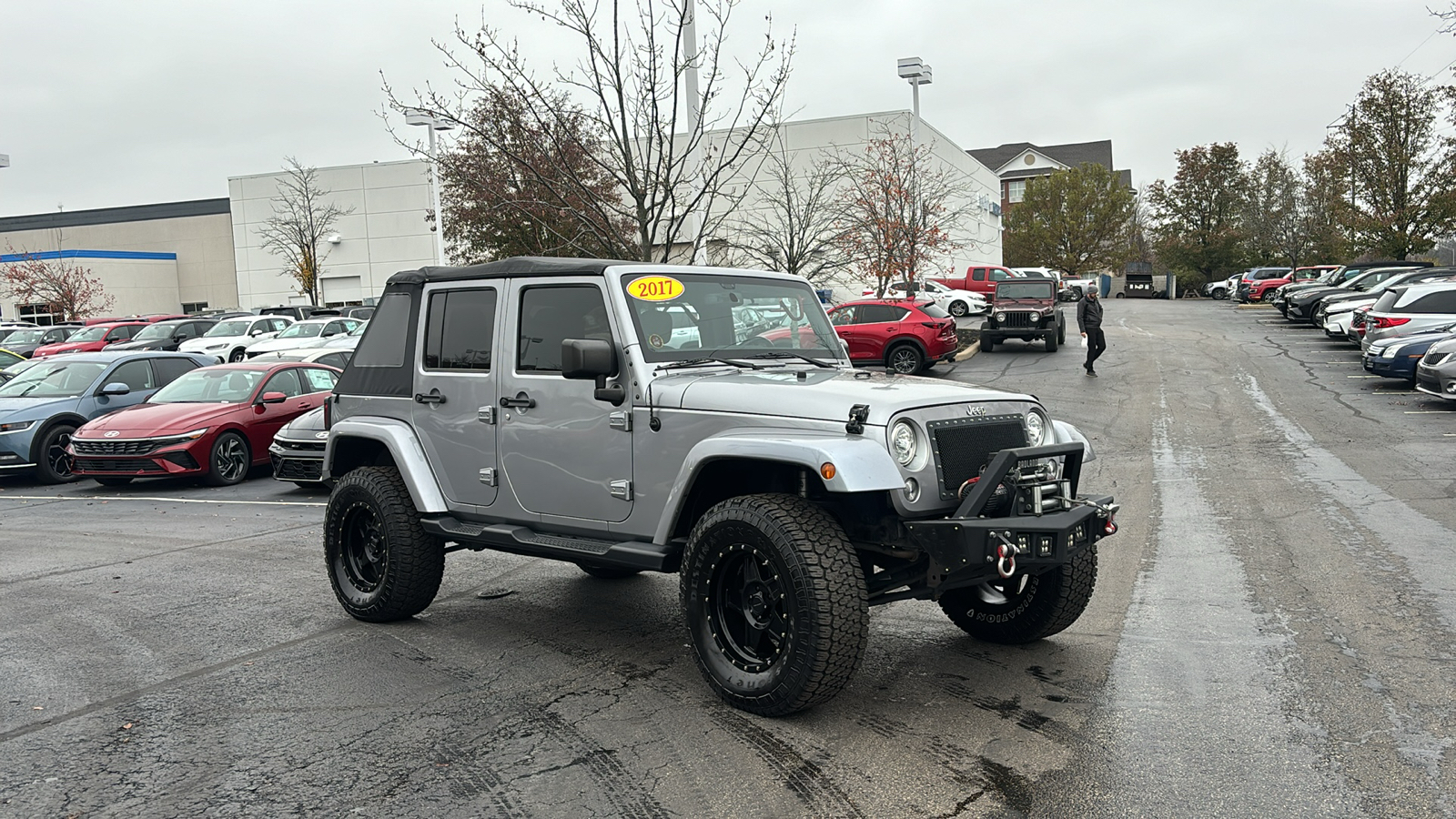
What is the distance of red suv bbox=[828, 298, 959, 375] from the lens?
2466cm

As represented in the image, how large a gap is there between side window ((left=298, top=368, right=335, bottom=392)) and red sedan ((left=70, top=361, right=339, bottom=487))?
0.04 ft

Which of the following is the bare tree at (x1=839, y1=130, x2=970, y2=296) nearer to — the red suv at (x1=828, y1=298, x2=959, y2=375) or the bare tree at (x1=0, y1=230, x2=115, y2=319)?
the red suv at (x1=828, y1=298, x2=959, y2=375)

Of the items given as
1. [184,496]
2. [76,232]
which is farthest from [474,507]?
[76,232]

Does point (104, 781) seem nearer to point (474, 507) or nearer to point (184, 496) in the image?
point (474, 507)

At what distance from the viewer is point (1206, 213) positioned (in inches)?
2724

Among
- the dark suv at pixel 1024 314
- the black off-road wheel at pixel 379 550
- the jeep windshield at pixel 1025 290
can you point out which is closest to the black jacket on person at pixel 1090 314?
A: the dark suv at pixel 1024 314

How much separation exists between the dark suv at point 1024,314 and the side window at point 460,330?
2416 cm

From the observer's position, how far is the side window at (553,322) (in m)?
5.73

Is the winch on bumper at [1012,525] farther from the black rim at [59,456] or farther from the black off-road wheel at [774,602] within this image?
the black rim at [59,456]

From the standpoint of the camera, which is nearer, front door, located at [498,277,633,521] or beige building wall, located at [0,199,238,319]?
front door, located at [498,277,633,521]

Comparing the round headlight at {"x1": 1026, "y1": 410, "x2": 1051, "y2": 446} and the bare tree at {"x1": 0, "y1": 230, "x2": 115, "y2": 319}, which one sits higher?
the bare tree at {"x1": 0, "y1": 230, "x2": 115, "y2": 319}

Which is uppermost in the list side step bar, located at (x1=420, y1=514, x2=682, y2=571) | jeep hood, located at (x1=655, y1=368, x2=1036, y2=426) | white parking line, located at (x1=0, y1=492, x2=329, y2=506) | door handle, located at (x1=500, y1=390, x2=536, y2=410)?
jeep hood, located at (x1=655, y1=368, x2=1036, y2=426)

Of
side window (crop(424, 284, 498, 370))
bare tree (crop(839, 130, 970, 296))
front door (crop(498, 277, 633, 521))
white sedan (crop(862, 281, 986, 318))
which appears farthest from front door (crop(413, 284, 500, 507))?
white sedan (crop(862, 281, 986, 318))

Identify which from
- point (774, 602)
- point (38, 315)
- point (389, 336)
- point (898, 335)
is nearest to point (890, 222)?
point (898, 335)
